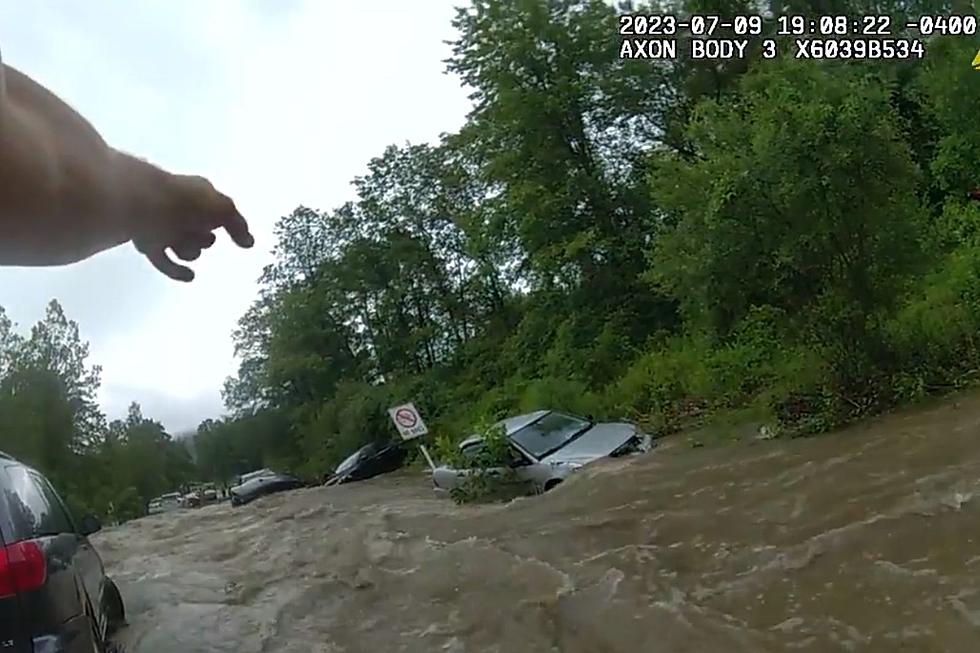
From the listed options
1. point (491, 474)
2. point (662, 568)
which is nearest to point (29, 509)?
point (662, 568)

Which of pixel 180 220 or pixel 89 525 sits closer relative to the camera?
pixel 180 220

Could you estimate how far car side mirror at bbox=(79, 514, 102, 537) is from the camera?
5246 mm

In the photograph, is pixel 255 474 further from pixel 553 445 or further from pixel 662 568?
pixel 662 568

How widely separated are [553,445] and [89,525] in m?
6.98

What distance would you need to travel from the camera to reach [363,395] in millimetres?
25297

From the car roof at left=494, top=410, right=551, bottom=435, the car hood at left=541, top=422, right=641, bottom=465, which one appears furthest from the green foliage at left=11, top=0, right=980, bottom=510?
the car roof at left=494, top=410, right=551, bottom=435

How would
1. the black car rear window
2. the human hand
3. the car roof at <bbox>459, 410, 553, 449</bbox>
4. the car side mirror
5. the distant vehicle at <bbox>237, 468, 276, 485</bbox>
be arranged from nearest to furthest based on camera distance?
the human hand → the black car rear window → the car side mirror → the car roof at <bbox>459, 410, 553, 449</bbox> → the distant vehicle at <bbox>237, 468, 276, 485</bbox>

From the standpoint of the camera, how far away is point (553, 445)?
11758 millimetres

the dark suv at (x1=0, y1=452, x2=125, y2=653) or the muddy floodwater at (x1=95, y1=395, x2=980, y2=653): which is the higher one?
the dark suv at (x1=0, y1=452, x2=125, y2=653)

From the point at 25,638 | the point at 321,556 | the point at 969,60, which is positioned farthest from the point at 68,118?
the point at 969,60

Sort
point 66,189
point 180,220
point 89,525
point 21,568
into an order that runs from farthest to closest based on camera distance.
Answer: point 89,525, point 21,568, point 180,220, point 66,189

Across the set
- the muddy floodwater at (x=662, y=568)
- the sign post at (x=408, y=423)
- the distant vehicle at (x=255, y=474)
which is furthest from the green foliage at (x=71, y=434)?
the distant vehicle at (x=255, y=474)

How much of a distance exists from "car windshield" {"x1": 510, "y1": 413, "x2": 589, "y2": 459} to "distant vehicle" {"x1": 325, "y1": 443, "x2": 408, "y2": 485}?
33.1ft

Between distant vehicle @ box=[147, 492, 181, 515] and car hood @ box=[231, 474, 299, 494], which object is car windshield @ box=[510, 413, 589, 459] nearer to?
distant vehicle @ box=[147, 492, 181, 515]
